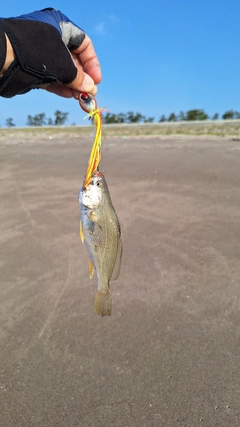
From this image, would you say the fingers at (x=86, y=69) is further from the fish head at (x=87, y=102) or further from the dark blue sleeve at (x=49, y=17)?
the dark blue sleeve at (x=49, y=17)

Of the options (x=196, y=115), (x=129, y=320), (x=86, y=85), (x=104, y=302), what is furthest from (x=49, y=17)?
(x=196, y=115)

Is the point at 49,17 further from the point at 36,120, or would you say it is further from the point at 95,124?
the point at 36,120

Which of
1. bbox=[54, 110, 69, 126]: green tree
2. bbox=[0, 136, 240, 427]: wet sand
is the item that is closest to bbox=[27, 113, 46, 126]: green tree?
bbox=[54, 110, 69, 126]: green tree

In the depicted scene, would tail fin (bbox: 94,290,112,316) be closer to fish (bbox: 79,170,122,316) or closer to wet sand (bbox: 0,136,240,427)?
fish (bbox: 79,170,122,316)

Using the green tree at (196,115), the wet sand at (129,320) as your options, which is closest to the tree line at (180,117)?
the green tree at (196,115)

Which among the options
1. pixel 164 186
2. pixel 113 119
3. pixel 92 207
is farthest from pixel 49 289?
pixel 113 119

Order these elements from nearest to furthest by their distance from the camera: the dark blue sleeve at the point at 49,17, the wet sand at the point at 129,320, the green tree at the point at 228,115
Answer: the dark blue sleeve at the point at 49,17
the wet sand at the point at 129,320
the green tree at the point at 228,115
